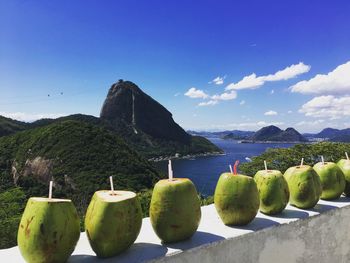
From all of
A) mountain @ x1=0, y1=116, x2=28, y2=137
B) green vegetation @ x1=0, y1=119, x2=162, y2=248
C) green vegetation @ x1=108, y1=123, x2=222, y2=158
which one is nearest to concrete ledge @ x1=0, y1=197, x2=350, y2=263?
green vegetation @ x1=0, y1=119, x2=162, y2=248

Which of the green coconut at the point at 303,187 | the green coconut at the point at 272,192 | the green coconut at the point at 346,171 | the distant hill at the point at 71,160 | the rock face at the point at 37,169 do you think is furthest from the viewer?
the rock face at the point at 37,169

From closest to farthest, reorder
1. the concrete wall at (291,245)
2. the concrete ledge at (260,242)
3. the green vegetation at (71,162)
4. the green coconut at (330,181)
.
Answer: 1. the concrete ledge at (260,242)
2. the concrete wall at (291,245)
3. the green coconut at (330,181)
4. the green vegetation at (71,162)

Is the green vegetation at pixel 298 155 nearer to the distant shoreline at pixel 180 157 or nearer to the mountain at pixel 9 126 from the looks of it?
the mountain at pixel 9 126

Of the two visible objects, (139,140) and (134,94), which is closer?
(139,140)

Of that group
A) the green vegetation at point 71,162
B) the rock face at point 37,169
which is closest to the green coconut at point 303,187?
the green vegetation at point 71,162

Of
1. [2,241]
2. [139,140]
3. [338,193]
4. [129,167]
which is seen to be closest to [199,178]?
[129,167]

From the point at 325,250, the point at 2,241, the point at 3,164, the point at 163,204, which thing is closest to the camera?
the point at 163,204

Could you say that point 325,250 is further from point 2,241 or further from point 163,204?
point 2,241
